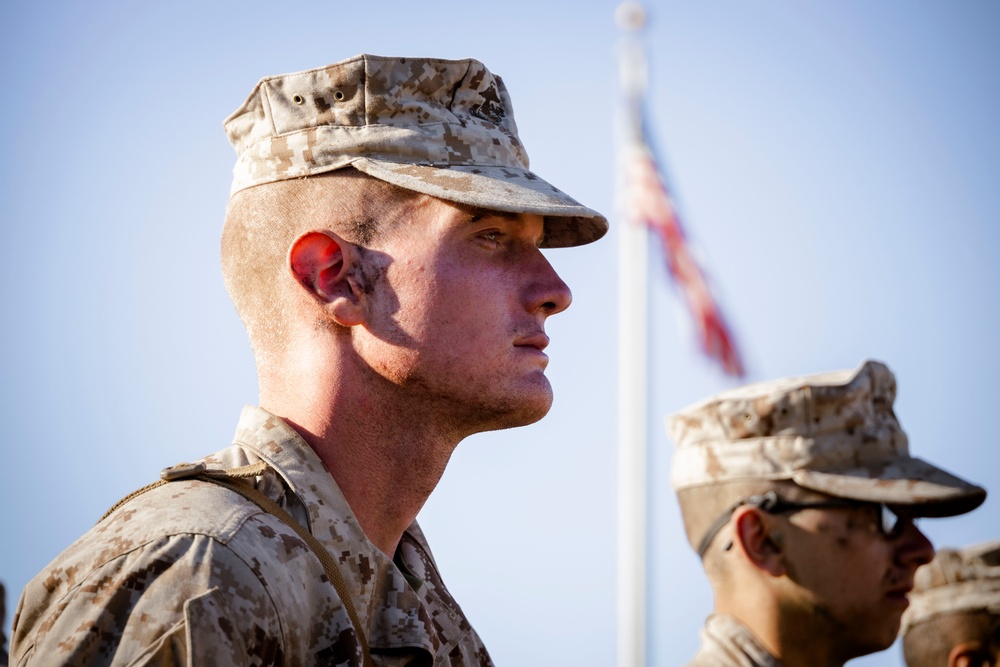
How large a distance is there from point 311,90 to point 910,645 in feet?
16.2

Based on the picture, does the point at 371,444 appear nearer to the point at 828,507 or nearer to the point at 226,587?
the point at 226,587

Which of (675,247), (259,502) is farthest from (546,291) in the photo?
(675,247)

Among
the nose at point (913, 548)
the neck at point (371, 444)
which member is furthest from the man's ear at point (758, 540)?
the neck at point (371, 444)

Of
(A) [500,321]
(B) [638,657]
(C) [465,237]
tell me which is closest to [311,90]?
(C) [465,237]

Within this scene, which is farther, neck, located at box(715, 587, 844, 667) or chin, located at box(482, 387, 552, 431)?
neck, located at box(715, 587, 844, 667)

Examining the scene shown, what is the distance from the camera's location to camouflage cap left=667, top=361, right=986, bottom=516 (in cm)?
525

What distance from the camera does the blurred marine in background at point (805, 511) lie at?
502cm

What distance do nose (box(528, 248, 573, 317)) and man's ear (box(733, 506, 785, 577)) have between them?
2.17m

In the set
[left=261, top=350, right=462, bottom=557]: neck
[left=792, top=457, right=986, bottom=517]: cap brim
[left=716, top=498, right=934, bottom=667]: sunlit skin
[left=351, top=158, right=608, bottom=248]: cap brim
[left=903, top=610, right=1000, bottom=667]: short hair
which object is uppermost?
[left=351, top=158, right=608, bottom=248]: cap brim

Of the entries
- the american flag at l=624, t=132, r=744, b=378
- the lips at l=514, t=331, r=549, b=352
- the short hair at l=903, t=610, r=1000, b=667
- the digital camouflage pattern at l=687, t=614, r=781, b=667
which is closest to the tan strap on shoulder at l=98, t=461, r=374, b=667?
the lips at l=514, t=331, r=549, b=352

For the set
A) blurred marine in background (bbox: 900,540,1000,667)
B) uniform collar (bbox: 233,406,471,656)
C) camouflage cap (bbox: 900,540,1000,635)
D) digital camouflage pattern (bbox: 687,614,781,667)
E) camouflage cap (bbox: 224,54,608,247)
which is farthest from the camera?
camouflage cap (bbox: 900,540,1000,635)

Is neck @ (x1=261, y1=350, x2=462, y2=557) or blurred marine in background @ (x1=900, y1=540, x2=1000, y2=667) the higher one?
neck @ (x1=261, y1=350, x2=462, y2=557)

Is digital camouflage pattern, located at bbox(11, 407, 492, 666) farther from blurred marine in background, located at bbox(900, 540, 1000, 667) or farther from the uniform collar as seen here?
blurred marine in background, located at bbox(900, 540, 1000, 667)

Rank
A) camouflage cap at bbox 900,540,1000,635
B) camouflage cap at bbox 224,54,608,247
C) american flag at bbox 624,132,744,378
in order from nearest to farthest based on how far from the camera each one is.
A: camouflage cap at bbox 224,54,608,247 → camouflage cap at bbox 900,540,1000,635 → american flag at bbox 624,132,744,378
